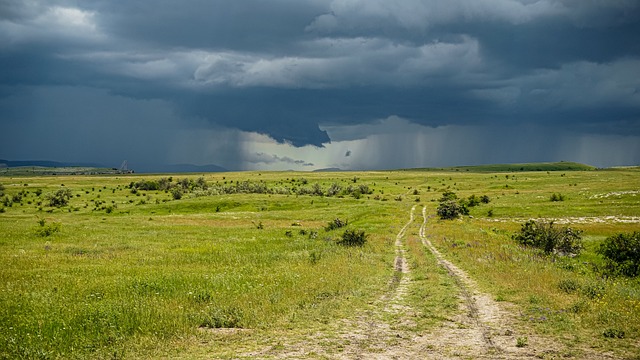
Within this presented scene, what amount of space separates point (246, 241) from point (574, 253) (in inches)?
1322

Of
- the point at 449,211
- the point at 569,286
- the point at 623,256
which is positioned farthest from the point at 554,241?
the point at 449,211

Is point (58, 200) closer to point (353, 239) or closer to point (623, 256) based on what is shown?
point (353, 239)

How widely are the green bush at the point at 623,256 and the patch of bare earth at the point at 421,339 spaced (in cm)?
2156

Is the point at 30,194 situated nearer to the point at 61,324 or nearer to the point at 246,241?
the point at 246,241

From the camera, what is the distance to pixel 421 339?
45.7 feet

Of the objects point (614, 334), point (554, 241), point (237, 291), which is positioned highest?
point (614, 334)

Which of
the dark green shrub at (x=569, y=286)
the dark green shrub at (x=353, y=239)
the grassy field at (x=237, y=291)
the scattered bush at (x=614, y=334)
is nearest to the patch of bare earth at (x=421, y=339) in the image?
the grassy field at (x=237, y=291)

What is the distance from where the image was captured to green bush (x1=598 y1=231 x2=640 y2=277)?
1331 inches

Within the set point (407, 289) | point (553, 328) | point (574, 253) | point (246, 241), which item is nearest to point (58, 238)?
point (246, 241)

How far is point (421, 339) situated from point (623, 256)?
99.1 feet

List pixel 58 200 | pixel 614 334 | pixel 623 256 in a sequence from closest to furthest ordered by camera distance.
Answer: pixel 614 334 → pixel 623 256 → pixel 58 200

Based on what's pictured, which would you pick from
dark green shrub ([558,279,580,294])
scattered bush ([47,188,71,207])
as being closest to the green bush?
dark green shrub ([558,279,580,294])

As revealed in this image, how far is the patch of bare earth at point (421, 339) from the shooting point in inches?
488

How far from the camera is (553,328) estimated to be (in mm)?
15008
